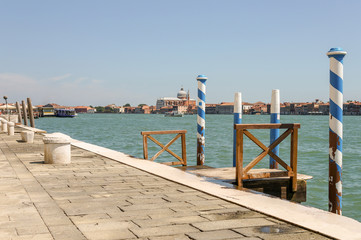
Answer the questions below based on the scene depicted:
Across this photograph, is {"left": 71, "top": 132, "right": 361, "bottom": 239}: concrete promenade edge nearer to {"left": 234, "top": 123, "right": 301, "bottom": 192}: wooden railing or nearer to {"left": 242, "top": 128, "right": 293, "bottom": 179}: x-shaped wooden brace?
{"left": 234, "top": 123, "right": 301, "bottom": 192}: wooden railing

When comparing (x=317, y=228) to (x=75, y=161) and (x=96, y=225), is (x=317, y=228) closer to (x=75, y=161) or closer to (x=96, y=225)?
(x=96, y=225)

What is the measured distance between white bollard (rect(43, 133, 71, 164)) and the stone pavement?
1.87m

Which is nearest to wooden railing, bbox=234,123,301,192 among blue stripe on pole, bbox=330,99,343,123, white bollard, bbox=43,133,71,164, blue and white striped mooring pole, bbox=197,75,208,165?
blue stripe on pole, bbox=330,99,343,123

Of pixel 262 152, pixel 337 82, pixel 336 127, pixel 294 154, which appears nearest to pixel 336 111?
pixel 336 127

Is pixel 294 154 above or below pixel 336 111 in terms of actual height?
below

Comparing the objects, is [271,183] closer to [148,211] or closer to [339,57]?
[339,57]

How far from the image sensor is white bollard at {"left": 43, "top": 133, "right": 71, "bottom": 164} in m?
10.1

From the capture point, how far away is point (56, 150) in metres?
10.1

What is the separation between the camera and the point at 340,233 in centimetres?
439

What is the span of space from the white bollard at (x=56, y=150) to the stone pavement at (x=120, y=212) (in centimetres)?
187

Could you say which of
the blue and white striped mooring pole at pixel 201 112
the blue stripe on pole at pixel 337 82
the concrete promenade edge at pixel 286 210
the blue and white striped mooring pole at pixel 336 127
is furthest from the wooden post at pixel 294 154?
the blue and white striped mooring pole at pixel 201 112

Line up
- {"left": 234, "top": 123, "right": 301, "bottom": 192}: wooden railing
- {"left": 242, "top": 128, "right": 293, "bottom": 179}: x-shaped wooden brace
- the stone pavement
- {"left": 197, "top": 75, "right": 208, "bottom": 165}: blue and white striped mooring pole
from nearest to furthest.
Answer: the stone pavement < {"left": 234, "top": 123, "right": 301, "bottom": 192}: wooden railing < {"left": 242, "top": 128, "right": 293, "bottom": 179}: x-shaped wooden brace < {"left": 197, "top": 75, "right": 208, "bottom": 165}: blue and white striped mooring pole

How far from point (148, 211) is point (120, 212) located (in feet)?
1.13

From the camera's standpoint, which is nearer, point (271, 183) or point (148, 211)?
point (148, 211)
